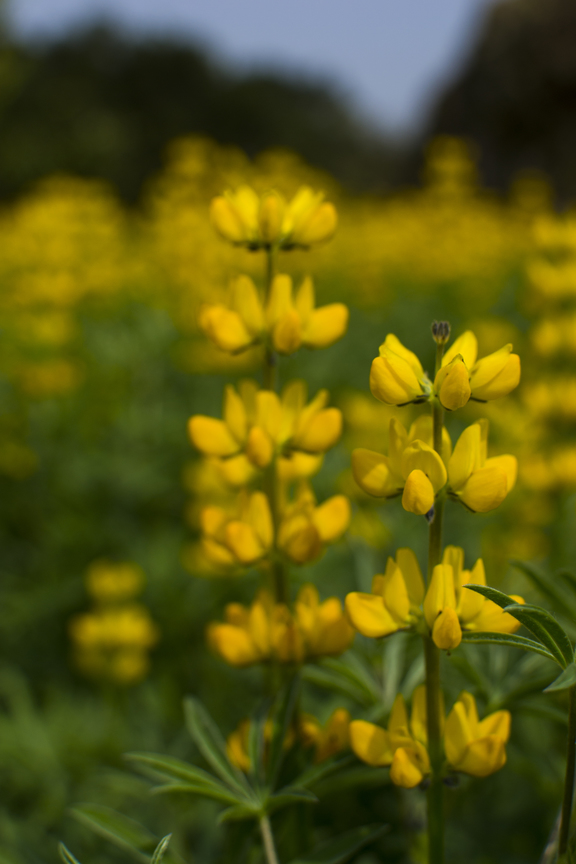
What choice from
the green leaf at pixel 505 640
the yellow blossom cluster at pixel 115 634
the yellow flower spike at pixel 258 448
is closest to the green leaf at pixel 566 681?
the green leaf at pixel 505 640

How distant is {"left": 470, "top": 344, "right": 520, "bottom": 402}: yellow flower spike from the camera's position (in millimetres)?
587

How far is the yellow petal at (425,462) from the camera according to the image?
56 cm

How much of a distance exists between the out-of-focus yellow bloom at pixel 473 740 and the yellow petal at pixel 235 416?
34 cm

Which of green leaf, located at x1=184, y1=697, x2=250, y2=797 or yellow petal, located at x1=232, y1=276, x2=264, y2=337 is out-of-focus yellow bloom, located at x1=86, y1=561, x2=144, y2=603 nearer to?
green leaf, located at x1=184, y1=697, x2=250, y2=797

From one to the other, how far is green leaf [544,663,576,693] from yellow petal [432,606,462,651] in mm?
72

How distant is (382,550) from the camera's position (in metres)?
1.88

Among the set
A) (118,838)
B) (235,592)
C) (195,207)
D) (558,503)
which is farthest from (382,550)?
(195,207)

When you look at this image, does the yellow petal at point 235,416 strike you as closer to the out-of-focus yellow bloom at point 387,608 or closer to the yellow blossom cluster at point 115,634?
the out-of-focus yellow bloom at point 387,608

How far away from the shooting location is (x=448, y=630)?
54cm

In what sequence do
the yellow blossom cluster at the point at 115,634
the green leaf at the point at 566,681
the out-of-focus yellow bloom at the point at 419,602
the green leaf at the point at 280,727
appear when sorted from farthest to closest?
the yellow blossom cluster at the point at 115,634 < the green leaf at the point at 280,727 < the out-of-focus yellow bloom at the point at 419,602 < the green leaf at the point at 566,681

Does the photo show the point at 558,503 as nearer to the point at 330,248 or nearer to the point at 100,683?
the point at 100,683

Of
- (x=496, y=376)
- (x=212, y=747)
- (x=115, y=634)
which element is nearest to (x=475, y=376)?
(x=496, y=376)

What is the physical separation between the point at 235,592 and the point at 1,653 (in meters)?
0.76

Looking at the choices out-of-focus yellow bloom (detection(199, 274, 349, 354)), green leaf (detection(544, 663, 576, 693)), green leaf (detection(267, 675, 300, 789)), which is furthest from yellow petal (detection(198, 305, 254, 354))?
green leaf (detection(544, 663, 576, 693))
